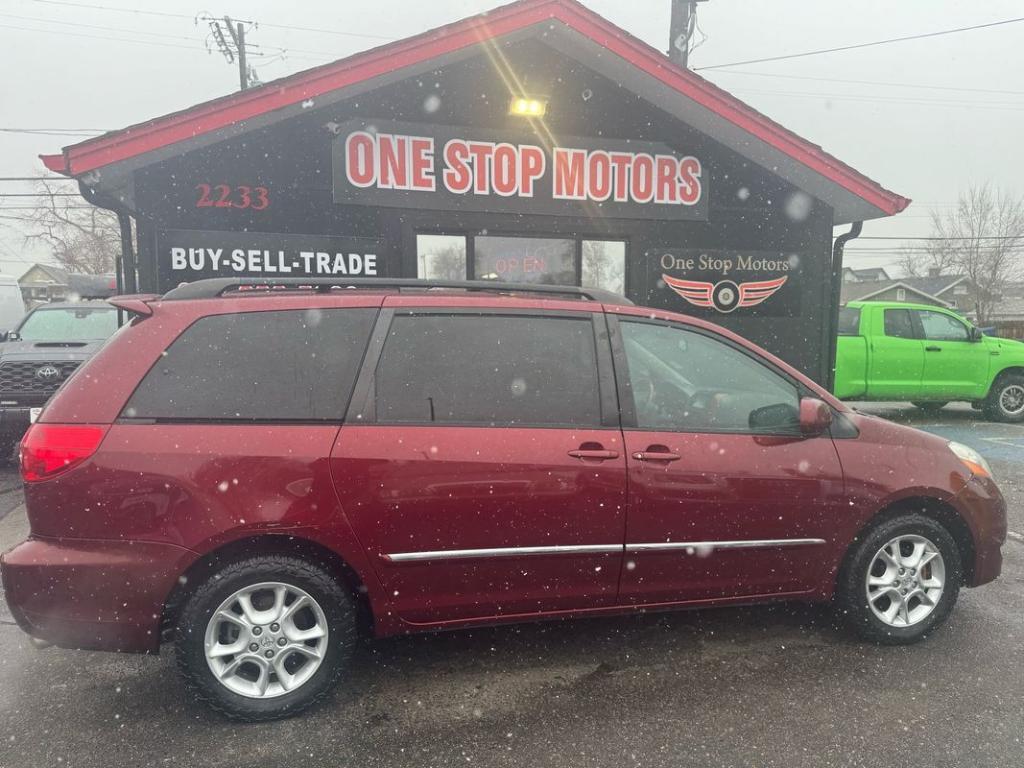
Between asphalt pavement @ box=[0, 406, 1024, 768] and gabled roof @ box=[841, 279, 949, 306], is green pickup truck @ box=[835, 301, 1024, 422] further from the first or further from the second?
gabled roof @ box=[841, 279, 949, 306]

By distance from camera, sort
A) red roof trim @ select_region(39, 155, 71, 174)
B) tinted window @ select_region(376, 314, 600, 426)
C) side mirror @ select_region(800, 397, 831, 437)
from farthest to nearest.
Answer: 1. red roof trim @ select_region(39, 155, 71, 174)
2. side mirror @ select_region(800, 397, 831, 437)
3. tinted window @ select_region(376, 314, 600, 426)

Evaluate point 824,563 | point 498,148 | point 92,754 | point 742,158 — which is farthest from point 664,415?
point 742,158

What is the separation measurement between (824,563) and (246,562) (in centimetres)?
258

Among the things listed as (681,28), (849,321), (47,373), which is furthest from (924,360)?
(47,373)

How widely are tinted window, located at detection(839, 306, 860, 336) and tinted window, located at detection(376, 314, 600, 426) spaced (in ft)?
28.6

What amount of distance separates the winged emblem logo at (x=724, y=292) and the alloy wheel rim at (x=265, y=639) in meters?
6.81

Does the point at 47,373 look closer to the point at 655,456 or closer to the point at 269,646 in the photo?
the point at 269,646

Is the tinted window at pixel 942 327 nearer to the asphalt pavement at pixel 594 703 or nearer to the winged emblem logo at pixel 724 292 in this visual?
the winged emblem logo at pixel 724 292

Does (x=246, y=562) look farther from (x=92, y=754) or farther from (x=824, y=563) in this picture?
(x=824, y=563)

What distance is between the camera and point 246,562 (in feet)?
8.58

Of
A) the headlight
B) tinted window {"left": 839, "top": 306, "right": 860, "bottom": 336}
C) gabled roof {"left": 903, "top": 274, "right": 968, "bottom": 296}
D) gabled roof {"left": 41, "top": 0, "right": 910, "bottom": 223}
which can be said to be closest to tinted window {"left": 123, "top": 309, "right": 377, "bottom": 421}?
the headlight

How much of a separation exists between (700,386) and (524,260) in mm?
5205

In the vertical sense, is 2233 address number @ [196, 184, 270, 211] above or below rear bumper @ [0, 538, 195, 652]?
above

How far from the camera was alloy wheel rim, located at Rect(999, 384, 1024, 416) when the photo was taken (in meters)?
10.6
